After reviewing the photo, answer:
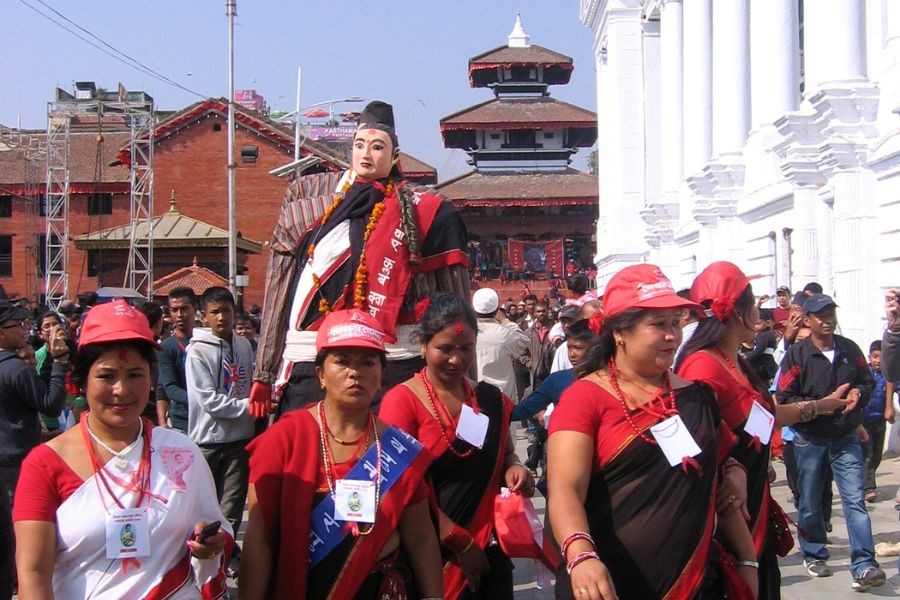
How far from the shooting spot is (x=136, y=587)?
3100mm

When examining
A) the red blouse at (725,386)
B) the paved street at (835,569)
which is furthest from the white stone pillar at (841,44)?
the red blouse at (725,386)

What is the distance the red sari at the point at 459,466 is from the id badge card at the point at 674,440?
114 cm

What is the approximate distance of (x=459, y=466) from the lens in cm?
444

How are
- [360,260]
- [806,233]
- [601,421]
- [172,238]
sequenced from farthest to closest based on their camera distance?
1. [172,238]
2. [806,233]
3. [360,260]
4. [601,421]

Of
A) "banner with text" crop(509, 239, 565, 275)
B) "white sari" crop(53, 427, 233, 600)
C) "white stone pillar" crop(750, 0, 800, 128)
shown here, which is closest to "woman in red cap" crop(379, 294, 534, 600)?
"white sari" crop(53, 427, 233, 600)

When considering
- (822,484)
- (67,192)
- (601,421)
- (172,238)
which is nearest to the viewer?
(601,421)

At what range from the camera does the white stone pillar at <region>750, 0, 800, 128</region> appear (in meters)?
18.6

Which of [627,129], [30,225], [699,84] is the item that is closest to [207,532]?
[699,84]

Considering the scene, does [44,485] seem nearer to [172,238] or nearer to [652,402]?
[652,402]

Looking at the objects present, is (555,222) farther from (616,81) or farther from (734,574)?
(734,574)

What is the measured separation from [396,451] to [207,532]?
665 millimetres

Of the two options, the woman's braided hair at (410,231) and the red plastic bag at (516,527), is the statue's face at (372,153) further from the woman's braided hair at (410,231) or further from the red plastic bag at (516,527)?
the red plastic bag at (516,527)

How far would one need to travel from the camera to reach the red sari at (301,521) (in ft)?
11.1

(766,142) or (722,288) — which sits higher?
(766,142)
